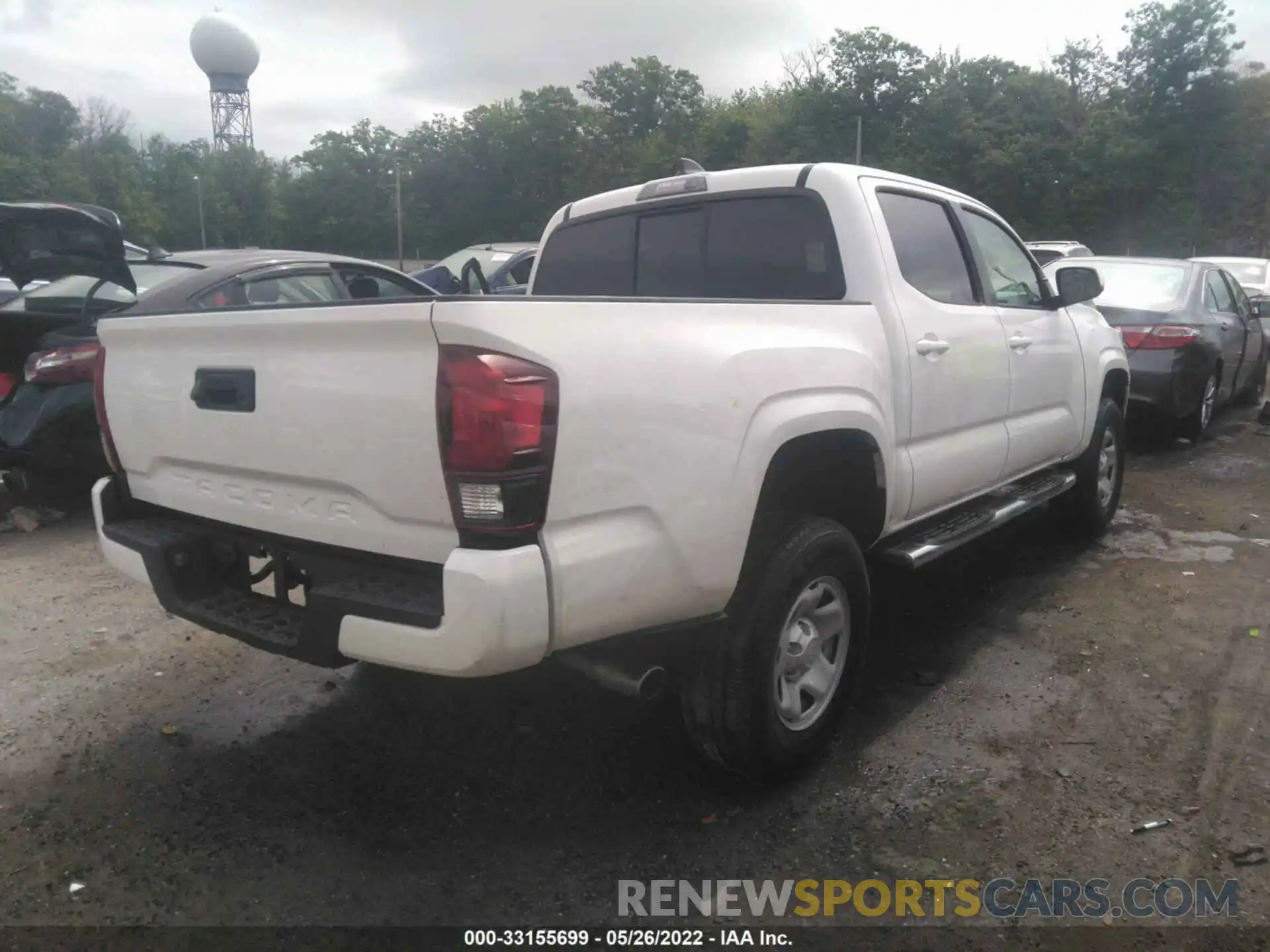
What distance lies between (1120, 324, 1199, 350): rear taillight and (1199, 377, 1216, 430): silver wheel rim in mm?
630

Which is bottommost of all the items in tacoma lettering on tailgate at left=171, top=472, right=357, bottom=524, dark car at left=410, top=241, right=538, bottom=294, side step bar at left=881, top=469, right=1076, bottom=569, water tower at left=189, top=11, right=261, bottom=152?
side step bar at left=881, top=469, right=1076, bottom=569

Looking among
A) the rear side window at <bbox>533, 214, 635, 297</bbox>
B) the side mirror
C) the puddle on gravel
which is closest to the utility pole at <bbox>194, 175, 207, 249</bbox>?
the rear side window at <bbox>533, 214, 635, 297</bbox>

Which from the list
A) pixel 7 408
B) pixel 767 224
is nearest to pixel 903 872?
pixel 767 224

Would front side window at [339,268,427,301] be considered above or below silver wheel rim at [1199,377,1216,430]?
above

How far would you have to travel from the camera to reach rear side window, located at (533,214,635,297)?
3969 mm

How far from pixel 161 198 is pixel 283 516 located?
6257 centimetres

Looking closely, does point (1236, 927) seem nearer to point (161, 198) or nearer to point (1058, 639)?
point (1058, 639)

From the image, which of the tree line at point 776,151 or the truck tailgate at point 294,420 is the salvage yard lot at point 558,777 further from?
the tree line at point 776,151

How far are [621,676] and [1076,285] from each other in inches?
136

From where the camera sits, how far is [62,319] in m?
5.81

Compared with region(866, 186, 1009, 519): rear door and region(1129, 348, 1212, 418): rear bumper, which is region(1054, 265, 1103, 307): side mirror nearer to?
region(866, 186, 1009, 519): rear door

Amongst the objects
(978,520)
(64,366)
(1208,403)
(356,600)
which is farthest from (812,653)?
(1208,403)

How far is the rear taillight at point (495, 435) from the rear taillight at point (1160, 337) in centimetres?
680

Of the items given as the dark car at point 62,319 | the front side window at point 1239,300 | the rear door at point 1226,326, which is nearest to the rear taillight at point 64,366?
the dark car at point 62,319
